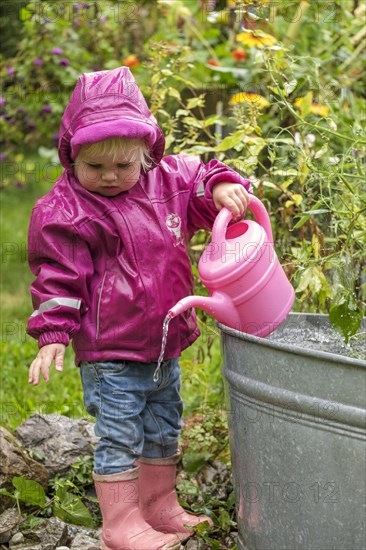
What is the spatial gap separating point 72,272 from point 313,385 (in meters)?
0.66

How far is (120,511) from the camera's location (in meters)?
2.17

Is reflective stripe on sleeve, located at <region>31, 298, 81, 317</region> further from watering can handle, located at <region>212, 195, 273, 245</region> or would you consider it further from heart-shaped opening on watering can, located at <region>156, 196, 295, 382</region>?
watering can handle, located at <region>212, 195, 273, 245</region>

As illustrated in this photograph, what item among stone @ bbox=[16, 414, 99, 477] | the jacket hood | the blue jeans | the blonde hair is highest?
the jacket hood

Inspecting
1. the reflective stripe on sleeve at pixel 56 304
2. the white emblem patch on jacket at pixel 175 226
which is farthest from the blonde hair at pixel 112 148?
the reflective stripe on sleeve at pixel 56 304

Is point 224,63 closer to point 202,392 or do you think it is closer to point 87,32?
point 87,32

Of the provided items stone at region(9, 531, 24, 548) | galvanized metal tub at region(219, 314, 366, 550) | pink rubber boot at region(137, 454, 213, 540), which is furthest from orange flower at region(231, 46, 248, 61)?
stone at region(9, 531, 24, 548)

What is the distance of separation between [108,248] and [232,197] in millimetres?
318

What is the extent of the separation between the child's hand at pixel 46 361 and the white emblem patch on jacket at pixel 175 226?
15.6 inches

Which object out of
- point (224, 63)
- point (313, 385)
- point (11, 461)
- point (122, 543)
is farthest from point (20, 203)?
point (313, 385)

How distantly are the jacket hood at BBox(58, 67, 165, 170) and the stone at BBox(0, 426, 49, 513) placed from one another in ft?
2.70

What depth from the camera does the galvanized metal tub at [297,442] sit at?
1668mm

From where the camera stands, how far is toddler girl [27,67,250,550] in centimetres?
207

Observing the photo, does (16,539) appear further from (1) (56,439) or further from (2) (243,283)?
(2) (243,283)

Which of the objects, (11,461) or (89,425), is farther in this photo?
(89,425)
